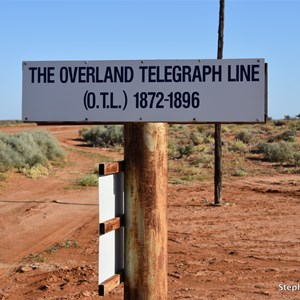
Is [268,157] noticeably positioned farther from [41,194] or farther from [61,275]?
[61,275]

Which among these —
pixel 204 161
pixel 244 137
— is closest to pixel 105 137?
pixel 244 137

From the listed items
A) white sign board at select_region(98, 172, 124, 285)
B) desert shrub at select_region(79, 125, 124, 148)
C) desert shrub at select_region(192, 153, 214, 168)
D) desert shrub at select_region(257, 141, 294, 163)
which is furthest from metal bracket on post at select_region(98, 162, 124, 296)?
desert shrub at select_region(79, 125, 124, 148)

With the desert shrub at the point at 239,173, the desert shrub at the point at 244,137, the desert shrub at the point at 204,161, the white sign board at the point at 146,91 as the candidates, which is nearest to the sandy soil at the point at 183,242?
the desert shrub at the point at 239,173

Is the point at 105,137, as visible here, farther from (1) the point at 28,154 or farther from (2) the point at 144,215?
(2) the point at 144,215

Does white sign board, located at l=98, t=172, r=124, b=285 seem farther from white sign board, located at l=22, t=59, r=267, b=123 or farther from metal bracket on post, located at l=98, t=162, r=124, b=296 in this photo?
white sign board, located at l=22, t=59, r=267, b=123

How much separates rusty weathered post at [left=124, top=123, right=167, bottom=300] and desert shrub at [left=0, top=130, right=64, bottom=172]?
1685 cm

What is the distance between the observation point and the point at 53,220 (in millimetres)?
12211

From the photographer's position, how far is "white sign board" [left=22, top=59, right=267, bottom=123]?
329 centimetres

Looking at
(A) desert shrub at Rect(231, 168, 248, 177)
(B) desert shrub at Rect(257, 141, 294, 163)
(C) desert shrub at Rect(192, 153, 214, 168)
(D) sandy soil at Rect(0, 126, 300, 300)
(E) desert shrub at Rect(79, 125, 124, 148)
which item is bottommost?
(D) sandy soil at Rect(0, 126, 300, 300)

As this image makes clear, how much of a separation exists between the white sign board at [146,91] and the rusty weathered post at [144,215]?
0.15 meters

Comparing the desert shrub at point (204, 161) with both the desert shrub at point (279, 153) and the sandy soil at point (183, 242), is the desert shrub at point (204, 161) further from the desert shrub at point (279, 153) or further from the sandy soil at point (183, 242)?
the sandy soil at point (183, 242)

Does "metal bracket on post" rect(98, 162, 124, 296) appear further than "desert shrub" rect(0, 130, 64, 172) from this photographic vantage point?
No

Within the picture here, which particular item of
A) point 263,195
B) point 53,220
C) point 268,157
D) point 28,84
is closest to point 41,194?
point 53,220

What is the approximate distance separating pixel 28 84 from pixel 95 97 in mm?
441
